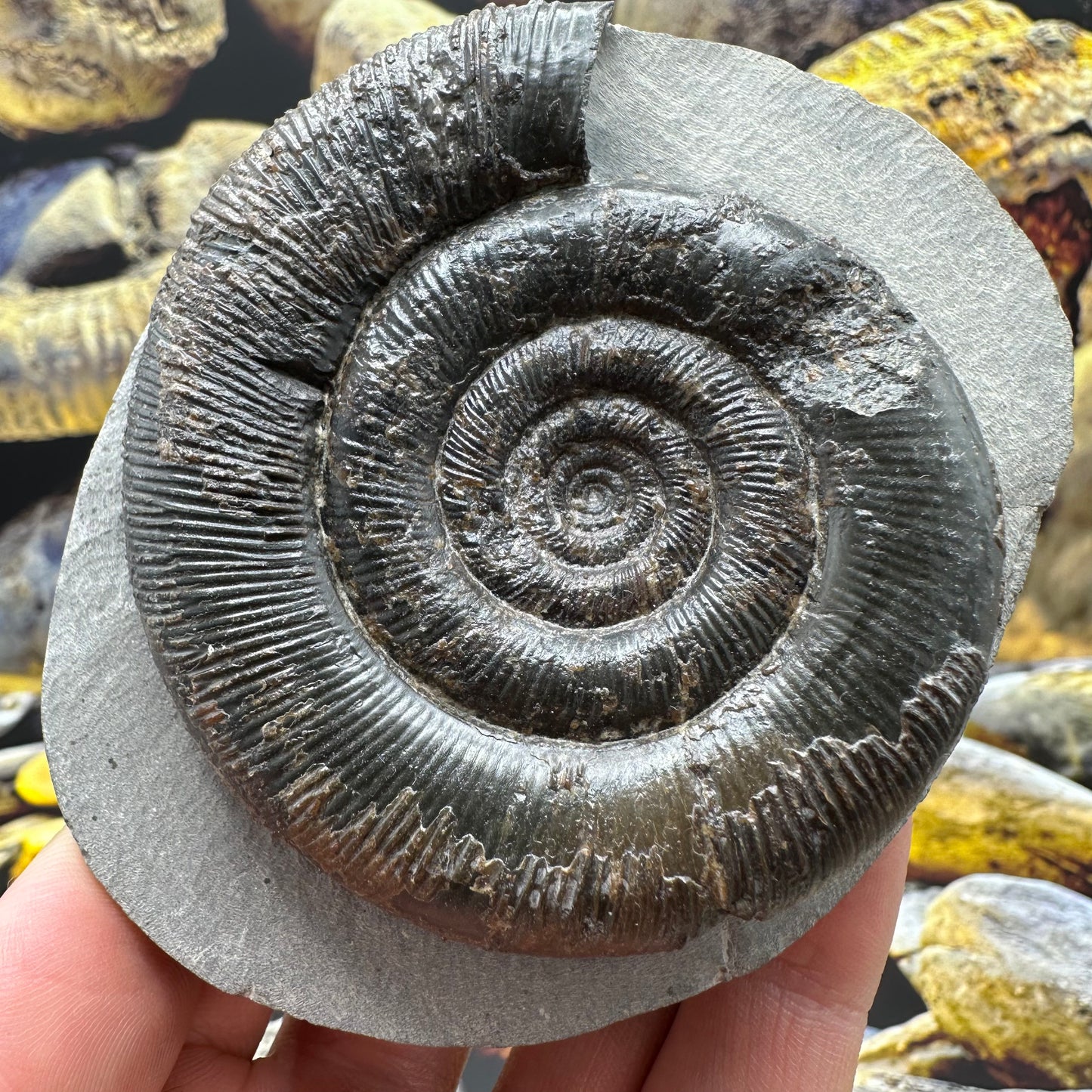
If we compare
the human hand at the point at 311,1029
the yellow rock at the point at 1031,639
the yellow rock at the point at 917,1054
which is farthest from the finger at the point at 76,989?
the yellow rock at the point at 1031,639

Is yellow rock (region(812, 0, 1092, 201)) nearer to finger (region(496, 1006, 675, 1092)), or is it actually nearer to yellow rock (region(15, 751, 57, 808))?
finger (region(496, 1006, 675, 1092))

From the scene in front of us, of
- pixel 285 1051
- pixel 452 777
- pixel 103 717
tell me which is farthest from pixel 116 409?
pixel 285 1051

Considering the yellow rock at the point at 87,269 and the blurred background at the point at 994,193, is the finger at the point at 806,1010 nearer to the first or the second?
the blurred background at the point at 994,193

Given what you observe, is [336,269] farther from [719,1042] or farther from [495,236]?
[719,1042]

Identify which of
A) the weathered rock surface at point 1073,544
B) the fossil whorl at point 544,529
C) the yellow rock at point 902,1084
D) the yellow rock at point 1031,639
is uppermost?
the fossil whorl at point 544,529

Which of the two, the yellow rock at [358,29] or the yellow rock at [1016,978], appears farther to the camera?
the yellow rock at [358,29]

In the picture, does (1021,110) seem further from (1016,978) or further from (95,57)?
(95,57)
